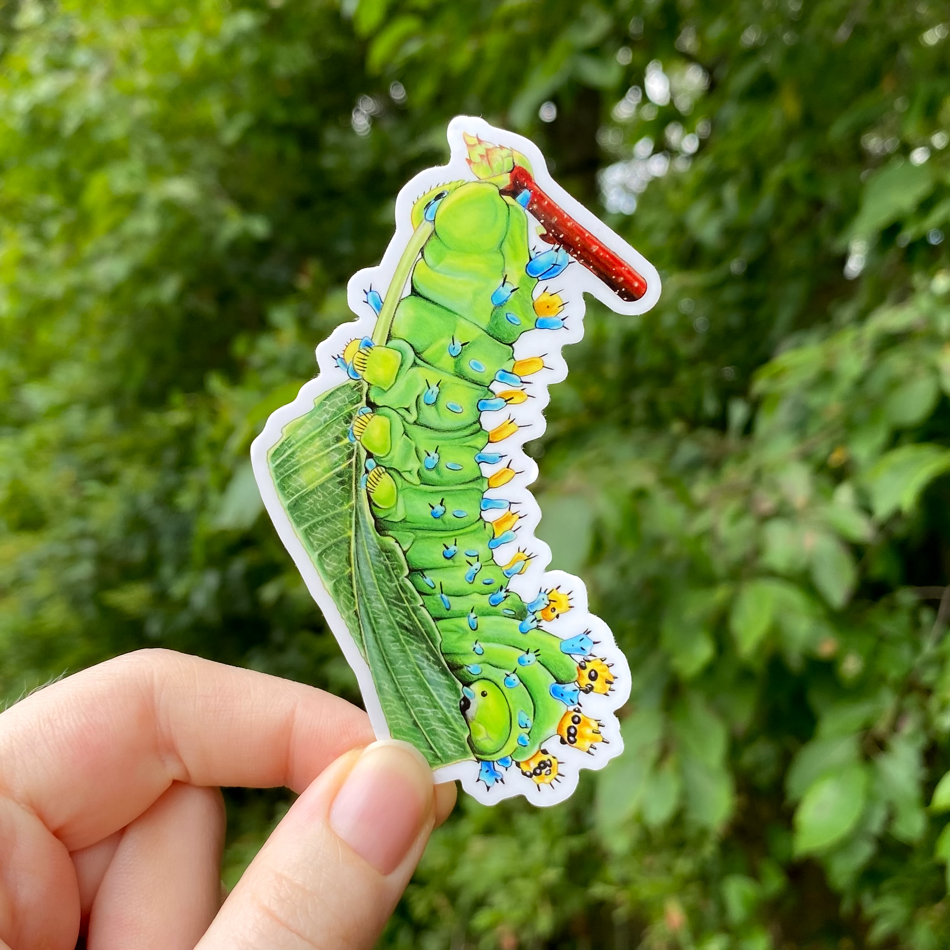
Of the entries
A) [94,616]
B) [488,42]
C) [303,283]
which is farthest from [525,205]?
[94,616]

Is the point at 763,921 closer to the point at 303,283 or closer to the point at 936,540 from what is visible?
the point at 936,540

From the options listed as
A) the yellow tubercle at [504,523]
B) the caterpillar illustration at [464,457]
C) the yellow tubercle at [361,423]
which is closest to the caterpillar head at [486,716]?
the caterpillar illustration at [464,457]

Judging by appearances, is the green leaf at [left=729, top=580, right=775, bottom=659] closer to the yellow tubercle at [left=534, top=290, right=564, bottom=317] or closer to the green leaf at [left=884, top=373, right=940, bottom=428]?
the green leaf at [left=884, top=373, right=940, bottom=428]

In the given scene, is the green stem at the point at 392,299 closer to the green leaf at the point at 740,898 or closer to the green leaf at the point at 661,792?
the green leaf at the point at 661,792

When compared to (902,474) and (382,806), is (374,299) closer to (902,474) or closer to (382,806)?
(382,806)

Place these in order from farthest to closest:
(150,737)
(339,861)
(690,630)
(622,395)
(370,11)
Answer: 1. (622,395)
2. (370,11)
3. (690,630)
4. (150,737)
5. (339,861)

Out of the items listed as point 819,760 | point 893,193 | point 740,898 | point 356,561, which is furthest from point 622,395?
point 356,561
